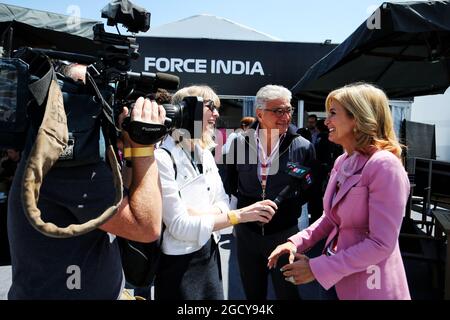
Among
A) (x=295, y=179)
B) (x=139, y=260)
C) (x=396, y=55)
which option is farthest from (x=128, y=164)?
(x=396, y=55)

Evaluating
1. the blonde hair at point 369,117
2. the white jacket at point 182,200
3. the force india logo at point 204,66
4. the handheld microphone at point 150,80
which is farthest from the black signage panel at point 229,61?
the handheld microphone at point 150,80

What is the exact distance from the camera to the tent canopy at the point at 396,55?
2629mm

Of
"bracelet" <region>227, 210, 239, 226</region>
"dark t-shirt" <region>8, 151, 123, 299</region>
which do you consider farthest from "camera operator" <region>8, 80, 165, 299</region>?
"bracelet" <region>227, 210, 239, 226</region>

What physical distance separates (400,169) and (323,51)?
8.58m

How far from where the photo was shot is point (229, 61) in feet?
30.0

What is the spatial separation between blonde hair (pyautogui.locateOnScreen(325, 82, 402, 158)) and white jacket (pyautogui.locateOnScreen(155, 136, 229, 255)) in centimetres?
75

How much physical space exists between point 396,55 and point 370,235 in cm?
404

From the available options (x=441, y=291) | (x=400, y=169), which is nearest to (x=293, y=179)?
(x=400, y=169)

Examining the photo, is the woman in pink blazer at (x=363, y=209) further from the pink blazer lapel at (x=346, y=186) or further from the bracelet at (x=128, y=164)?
the bracelet at (x=128, y=164)

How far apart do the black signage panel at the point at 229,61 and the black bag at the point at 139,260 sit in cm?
768

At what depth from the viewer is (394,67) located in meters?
5.53

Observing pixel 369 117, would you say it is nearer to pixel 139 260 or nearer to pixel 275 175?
pixel 275 175

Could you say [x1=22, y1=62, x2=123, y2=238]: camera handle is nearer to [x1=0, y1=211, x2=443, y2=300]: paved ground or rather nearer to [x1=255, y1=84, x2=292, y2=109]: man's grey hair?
[x1=255, y1=84, x2=292, y2=109]: man's grey hair
